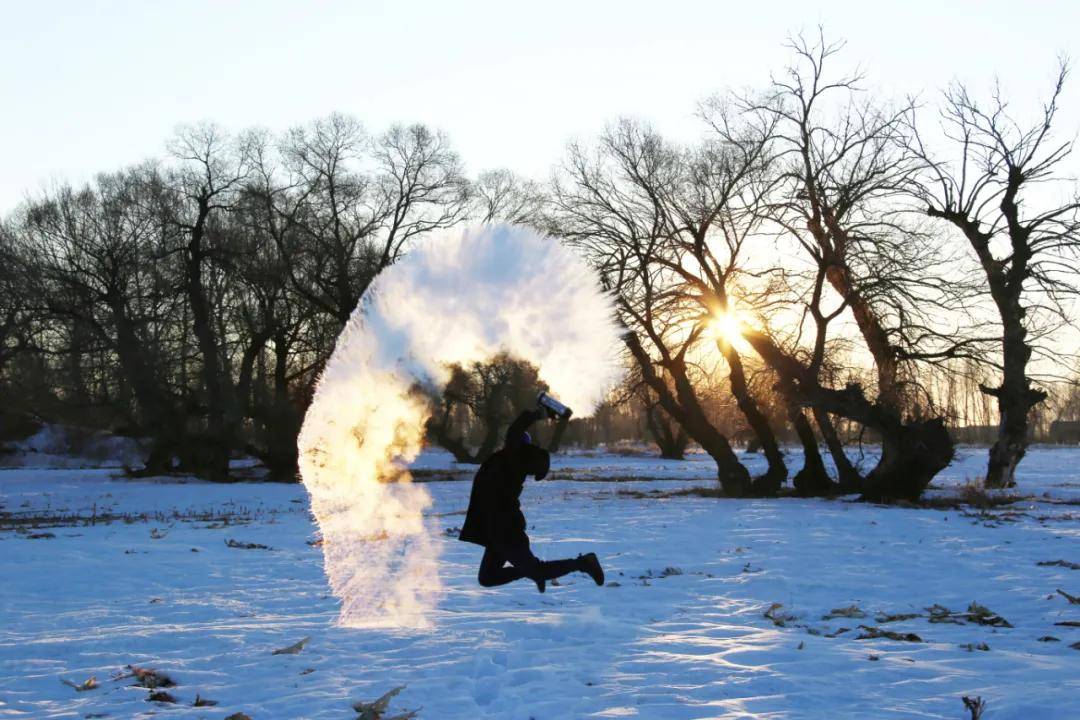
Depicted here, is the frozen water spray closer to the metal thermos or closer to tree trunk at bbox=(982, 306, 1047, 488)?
the metal thermos

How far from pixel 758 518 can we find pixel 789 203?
970 centimetres

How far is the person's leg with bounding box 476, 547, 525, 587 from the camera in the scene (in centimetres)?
852

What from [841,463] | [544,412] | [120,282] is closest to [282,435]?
[120,282]

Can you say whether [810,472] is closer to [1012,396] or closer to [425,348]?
[1012,396]

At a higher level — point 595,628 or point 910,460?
point 910,460

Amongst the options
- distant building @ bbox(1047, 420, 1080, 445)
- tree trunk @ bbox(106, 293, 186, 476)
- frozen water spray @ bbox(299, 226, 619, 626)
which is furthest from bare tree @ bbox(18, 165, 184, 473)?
distant building @ bbox(1047, 420, 1080, 445)

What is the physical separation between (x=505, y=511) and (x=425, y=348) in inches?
76.6

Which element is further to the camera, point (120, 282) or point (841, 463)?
point (120, 282)

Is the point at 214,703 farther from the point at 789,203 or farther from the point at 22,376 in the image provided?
the point at 22,376

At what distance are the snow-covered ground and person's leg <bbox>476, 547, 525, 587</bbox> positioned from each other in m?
0.52

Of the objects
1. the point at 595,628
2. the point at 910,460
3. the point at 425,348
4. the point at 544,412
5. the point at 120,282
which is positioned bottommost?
the point at 595,628

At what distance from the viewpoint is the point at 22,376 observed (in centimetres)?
4053

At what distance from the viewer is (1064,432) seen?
11950cm

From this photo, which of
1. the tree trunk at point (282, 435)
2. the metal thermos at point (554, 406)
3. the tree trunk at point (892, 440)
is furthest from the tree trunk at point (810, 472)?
the tree trunk at point (282, 435)
